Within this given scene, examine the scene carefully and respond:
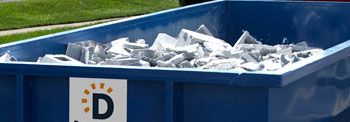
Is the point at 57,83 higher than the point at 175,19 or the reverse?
the reverse

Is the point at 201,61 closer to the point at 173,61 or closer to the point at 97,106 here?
the point at 173,61

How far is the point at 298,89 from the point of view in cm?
329

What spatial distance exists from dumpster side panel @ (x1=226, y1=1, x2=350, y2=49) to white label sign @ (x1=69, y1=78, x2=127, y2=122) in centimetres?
365

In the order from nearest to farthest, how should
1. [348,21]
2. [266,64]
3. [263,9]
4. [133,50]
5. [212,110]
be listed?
[212,110], [266,64], [133,50], [348,21], [263,9]

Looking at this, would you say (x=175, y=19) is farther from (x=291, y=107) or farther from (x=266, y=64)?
(x=291, y=107)

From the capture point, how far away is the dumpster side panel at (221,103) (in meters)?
3.00

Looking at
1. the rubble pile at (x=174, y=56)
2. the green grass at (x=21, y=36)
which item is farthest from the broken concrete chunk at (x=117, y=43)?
the green grass at (x=21, y=36)

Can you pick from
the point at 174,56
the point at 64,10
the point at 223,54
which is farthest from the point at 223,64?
the point at 64,10

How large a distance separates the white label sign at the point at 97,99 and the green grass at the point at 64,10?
10029mm

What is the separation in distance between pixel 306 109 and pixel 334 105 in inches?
22.4

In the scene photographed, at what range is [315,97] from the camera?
3.56 meters

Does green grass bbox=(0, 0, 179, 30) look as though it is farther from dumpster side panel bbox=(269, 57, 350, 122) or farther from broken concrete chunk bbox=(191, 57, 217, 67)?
dumpster side panel bbox=(269, 57, 350, 122)

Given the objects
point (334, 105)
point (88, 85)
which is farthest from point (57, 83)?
point (334, 105)

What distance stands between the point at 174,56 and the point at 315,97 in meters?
0.95
